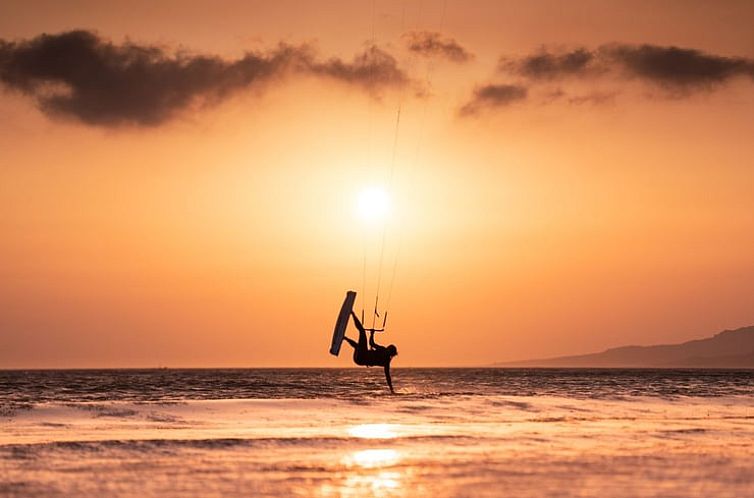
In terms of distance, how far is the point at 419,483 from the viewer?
18.9 metres

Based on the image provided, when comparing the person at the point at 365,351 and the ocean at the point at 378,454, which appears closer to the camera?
the ocean at the point at 378,454

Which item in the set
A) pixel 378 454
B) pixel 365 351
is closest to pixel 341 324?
pixel 365 351

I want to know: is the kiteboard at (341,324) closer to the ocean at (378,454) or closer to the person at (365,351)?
the person at (365,351)

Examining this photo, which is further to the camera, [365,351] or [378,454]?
[365,351]

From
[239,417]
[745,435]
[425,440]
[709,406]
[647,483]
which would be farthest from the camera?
[709,406]

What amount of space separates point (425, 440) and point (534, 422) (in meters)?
9.29

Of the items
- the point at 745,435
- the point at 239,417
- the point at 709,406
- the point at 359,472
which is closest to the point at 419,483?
the point at 359,472

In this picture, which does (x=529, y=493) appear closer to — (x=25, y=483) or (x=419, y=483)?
(x=419, y=483)

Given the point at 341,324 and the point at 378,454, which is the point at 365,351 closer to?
the point at 341,324

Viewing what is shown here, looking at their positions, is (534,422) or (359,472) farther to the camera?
(534,422)

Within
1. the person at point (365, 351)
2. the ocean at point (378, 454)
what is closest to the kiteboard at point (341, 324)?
the person at point (365, 351)

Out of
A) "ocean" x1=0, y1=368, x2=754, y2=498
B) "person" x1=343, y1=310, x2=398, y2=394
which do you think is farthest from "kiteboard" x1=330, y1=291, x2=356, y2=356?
"ocean" x1=0, y1=368, x2=754, y2=498

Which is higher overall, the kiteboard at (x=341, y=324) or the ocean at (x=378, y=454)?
the kiteboard at (x=341, y=324)

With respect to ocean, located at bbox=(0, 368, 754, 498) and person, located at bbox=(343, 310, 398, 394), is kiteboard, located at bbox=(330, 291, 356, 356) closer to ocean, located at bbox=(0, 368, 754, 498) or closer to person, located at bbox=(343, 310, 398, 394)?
person, located at bbox=(343, 310, 398, 394)
